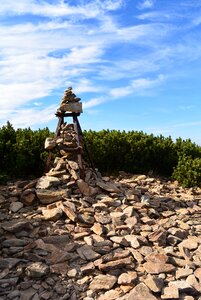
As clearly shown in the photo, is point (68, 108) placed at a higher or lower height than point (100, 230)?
higher

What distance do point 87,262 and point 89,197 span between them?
230cm

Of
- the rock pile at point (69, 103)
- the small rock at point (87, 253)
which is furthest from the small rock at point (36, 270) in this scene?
the rock pile at point (69, 103)

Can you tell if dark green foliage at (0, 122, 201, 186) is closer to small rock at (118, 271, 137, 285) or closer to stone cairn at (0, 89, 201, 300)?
stone cairn at (0, 89, 201, 300)

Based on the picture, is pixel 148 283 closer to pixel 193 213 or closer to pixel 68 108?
pixel 193 213

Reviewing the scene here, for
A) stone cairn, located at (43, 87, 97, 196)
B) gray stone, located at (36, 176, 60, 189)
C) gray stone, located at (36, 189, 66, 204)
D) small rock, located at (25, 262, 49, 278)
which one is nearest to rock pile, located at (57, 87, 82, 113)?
stone cairn, located at (43, 87, 97, 196)

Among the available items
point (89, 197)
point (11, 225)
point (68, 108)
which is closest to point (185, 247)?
point (89, 197)

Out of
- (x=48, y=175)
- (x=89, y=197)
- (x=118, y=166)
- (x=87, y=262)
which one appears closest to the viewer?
(x=87, y=262)

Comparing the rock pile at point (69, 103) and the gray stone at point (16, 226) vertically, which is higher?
the rock pile at point (69, 103)

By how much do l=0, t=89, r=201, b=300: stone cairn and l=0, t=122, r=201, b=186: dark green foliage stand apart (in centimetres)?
138

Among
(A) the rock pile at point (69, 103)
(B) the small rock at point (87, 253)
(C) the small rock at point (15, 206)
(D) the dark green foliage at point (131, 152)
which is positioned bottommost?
(B) the small rock at point (87, 253)

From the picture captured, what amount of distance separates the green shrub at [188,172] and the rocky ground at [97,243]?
1413 mm

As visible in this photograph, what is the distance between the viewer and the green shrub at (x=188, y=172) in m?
12.5

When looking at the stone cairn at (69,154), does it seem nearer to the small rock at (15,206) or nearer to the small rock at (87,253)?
the small rock at (15,206)

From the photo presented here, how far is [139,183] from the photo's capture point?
1202cm
